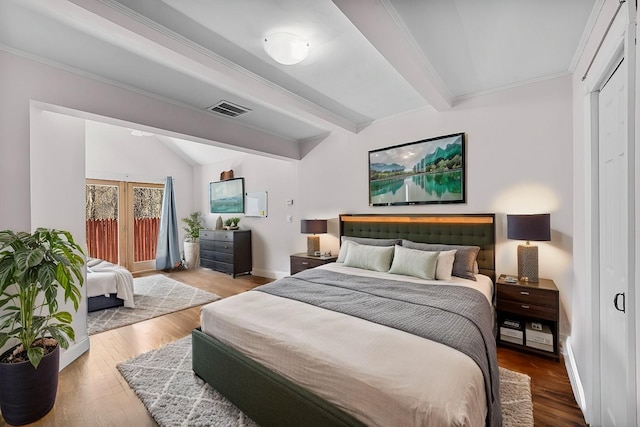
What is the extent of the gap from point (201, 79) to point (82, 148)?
4.37 ft

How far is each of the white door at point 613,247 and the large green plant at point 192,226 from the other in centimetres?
683

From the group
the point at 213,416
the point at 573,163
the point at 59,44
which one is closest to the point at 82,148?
the point at 59,44

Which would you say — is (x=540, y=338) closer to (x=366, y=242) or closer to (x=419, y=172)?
(x=366, y=242)

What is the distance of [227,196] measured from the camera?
6391 millimetres

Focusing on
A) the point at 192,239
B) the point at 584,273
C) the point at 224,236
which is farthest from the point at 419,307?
the point at 192,239

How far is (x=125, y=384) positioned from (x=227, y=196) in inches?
181

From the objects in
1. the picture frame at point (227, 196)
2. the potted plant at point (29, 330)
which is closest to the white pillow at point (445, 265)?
the potted plant at point (29, 330)

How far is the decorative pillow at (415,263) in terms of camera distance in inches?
110

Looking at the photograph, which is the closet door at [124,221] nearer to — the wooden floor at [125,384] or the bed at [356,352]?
the wooden floor at [125,384]

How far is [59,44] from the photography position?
6.81ft

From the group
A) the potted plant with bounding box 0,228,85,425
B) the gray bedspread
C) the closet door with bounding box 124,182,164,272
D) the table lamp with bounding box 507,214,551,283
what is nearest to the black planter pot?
the potted plant with bounding box 0,228,85,425

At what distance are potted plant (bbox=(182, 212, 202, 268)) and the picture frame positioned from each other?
0.54 meters

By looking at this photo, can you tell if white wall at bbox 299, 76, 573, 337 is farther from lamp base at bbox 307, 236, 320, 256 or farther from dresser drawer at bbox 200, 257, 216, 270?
dresser drawer at bbox 200, 257, 216, 270

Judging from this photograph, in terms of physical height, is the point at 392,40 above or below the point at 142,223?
above
